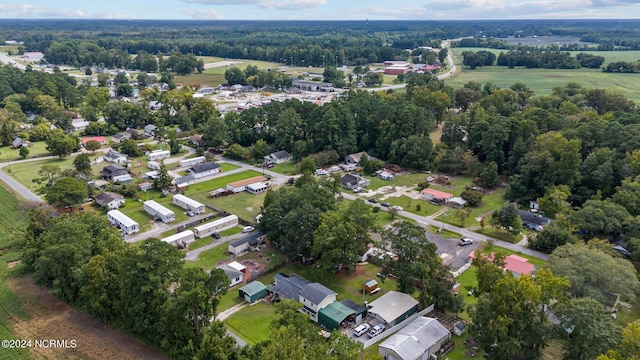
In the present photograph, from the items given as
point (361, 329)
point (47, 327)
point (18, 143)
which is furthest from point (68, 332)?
point (18, 143)

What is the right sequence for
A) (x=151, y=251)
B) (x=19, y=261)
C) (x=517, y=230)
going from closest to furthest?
(x=151, y=251) < (x=19, y=261) < (x=517, y=230)

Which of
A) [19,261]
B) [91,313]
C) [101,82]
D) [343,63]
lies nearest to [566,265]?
[91,313]

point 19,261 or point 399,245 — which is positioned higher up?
point 399,245

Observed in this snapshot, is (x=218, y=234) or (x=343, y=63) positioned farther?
(x=343, y=63)

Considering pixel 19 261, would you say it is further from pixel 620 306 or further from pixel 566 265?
pixel 620 306

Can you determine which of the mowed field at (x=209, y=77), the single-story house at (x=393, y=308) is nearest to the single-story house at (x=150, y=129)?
the mowed field at (x=209, y=77)

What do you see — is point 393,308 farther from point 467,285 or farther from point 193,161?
point 193,161

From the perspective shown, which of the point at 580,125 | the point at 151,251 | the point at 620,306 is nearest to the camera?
the point at 151,251

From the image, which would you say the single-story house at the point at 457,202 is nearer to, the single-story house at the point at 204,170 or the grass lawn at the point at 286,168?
the grass lawn at the point at 286,168
